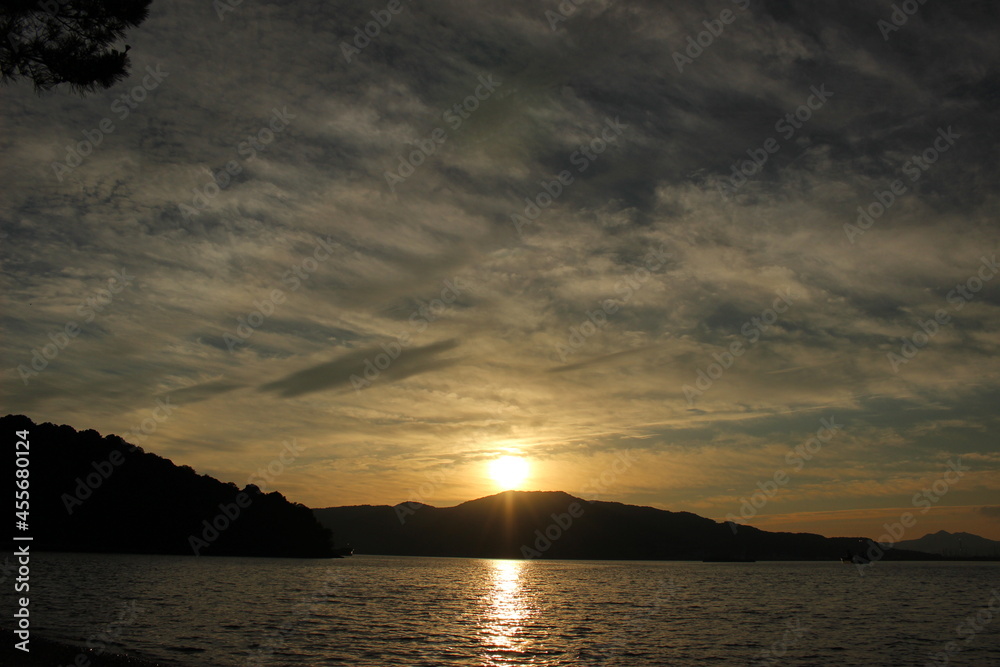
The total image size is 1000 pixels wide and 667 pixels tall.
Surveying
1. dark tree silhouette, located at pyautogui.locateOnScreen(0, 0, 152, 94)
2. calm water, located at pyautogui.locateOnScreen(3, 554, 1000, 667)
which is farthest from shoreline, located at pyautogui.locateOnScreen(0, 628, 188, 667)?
dark tree silhouette, located at pyautogui.locateOnScreen(0, 0, 152, 94)

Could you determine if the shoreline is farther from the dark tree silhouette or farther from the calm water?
the dark tree silhouette

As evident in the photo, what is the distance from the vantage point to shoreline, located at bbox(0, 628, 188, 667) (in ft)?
98.4

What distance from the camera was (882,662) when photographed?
1812 inches

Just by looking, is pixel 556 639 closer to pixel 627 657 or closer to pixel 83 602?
pixel 627 657

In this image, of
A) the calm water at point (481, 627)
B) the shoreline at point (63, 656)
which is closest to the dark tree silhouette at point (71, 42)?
the shoreline at point (63, 656)

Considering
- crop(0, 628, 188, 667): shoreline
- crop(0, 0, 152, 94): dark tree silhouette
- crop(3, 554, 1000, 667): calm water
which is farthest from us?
crop(3, 554, 1000, 667): calm water

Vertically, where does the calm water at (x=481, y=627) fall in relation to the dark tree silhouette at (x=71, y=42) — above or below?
below

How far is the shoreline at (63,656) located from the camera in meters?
30.0

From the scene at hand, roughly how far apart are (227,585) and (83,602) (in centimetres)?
3799

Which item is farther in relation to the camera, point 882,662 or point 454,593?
point 454,593

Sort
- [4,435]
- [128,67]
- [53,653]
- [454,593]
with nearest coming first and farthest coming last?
[128,67] < [53,653] < [454,593] < [4,435]

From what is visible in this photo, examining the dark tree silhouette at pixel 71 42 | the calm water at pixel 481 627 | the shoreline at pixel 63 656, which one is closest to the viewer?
the dark tree silhouette at pixel 71 42

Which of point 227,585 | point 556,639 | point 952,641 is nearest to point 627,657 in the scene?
point 556,639

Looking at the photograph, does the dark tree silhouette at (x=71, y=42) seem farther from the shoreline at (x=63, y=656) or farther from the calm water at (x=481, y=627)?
the calm water at (x=481, y=627)
